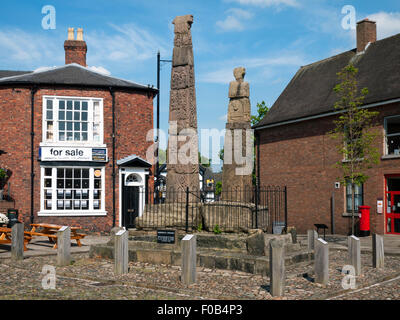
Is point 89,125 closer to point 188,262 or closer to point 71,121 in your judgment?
point 71,121

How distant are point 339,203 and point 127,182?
954 cm

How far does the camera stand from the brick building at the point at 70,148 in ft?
64.7

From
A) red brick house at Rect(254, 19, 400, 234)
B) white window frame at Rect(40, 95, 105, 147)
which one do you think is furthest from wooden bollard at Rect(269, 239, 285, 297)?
white window frame at Rect(40, 95, 105, 147)

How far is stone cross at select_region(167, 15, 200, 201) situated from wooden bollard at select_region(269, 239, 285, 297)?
15.5ft

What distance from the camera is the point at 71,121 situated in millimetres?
20297

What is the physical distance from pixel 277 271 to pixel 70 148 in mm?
A: 14207

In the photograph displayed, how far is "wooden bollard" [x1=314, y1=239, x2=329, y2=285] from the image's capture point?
8.38 m

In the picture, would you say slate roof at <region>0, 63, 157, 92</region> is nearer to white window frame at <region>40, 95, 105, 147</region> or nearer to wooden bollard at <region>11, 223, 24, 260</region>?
white window frame at <region>40, 95, 105, 147</region>

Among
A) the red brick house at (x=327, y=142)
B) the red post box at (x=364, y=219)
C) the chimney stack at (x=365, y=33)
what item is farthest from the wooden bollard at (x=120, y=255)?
the chimney stack at (x=365, y=33)

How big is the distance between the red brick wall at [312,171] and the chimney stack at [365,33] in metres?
5.19

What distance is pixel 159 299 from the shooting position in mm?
7148

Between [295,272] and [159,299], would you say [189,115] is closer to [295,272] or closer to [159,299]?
[295,272]

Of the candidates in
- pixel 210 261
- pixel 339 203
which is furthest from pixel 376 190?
pixel 210 261

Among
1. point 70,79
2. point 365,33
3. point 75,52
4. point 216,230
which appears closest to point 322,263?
point 216,230
